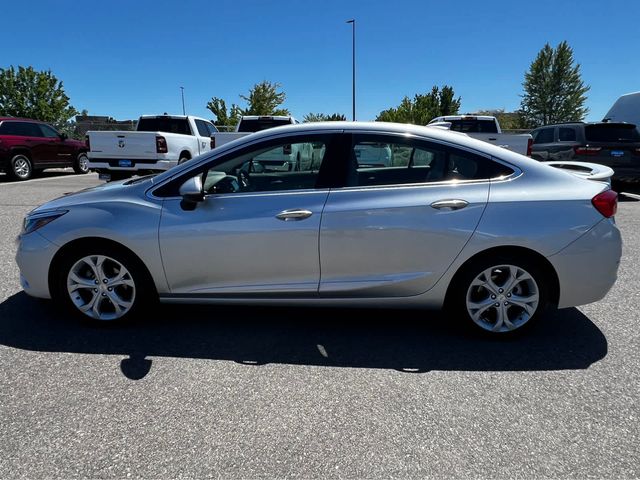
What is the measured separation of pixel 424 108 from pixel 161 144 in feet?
105

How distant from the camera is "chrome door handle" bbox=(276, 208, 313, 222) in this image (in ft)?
10.1

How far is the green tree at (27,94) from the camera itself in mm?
33406

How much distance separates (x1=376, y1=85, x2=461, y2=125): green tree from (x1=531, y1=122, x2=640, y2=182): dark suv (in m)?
24.0

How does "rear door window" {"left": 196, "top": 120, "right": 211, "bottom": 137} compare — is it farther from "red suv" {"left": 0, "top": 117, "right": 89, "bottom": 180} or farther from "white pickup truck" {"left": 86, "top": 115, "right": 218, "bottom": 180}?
"red suv" {"left": 0, "top": 117, "right": 89, "bottom": 180}

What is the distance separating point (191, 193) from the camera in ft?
10.2

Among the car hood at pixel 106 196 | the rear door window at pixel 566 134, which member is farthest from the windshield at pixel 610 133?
the car hood at pixel 106 196

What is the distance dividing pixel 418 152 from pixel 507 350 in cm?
158

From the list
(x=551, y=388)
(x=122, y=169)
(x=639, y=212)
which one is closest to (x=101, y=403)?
(x=551, y=388)

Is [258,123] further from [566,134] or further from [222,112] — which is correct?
[222,112]

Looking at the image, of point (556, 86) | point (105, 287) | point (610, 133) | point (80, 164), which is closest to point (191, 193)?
point (105, 287)

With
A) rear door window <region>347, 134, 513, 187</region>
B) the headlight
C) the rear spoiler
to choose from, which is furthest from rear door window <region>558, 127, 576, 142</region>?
the headlight

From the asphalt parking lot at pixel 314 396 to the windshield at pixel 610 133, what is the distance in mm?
7835

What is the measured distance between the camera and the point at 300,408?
8.02ft

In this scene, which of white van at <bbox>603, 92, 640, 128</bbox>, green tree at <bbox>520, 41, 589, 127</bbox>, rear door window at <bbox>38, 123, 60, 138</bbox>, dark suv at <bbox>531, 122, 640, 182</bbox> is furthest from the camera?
green tree at <bbox>520, 41, 589, 127</bbox>
